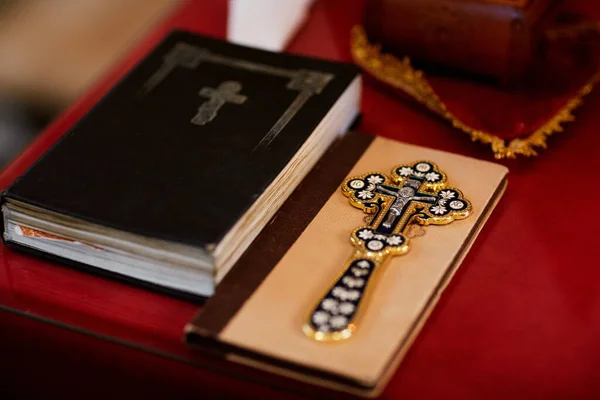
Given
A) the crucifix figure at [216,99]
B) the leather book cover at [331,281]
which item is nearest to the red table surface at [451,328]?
the leather book cover at [331,281]

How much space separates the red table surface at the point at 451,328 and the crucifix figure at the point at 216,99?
192 millimetres

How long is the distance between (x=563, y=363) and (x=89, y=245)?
0.39 meters

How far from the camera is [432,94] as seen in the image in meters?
0.93

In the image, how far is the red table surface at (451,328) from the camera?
0.65m

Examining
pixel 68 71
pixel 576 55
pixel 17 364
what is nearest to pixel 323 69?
pixel 576 55

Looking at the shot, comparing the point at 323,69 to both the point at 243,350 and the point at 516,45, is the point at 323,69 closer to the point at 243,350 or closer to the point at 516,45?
the point at 516,45

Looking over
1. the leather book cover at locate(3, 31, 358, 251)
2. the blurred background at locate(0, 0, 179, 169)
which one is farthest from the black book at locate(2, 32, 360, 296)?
the blurred background at locate(0, 0, 179, 169)

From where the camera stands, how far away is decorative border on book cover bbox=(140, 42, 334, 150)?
2.72ft

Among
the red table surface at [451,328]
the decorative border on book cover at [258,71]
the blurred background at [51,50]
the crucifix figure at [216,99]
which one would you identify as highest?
the blurred background at [51,50]

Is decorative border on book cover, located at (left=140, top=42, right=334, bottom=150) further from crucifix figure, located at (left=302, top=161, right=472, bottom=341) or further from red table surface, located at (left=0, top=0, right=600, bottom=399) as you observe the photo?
red table surface, located at (left=0, top=0, right=600, bottom=399)

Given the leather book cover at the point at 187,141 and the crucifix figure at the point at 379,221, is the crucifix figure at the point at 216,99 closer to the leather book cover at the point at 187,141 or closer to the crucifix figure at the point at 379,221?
the leather book cover at the point at 187,141

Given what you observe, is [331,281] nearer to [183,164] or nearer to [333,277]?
[333,277]

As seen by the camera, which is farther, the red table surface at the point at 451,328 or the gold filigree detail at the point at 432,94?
the gold filigree detail at the point at 432,94

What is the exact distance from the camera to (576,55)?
0.97m
